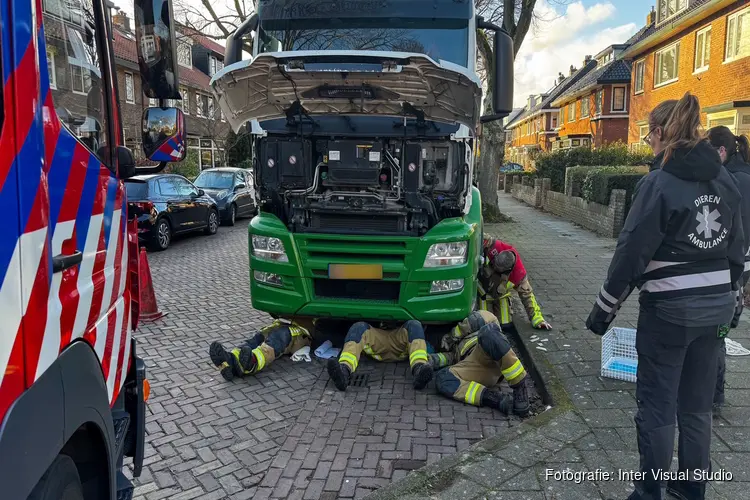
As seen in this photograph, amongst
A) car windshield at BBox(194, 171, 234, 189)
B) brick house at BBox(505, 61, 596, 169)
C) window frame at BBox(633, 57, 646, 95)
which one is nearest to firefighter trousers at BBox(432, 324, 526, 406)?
car windshield at BBox(194, 171, 234, 189)

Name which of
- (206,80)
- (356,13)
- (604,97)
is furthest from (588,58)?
(356,13)

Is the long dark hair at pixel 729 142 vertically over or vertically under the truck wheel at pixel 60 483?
over

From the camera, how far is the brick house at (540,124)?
1955 inches

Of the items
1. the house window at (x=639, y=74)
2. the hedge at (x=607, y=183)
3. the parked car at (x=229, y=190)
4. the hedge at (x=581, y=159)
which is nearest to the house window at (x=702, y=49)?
the hedge at (x=581, y=159)

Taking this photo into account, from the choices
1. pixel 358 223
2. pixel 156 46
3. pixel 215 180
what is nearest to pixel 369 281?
pixel 358 223

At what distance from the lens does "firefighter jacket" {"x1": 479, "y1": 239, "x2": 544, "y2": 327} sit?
609 centimetres

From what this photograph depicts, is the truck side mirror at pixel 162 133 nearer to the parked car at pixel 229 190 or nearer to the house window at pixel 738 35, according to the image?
the parked car at pixel 229 190

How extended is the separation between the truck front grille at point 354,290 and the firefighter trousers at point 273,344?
468 millimetres

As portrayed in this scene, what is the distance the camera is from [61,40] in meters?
2.02

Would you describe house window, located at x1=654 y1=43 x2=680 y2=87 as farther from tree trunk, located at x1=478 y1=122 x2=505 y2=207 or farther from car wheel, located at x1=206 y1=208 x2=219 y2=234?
car wheel, located at x1=206 y1=208 x2=219 y2=234

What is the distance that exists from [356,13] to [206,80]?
3491 cm

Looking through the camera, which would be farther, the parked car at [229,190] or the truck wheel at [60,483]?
the parked car at [229,190]

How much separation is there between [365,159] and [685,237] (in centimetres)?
315

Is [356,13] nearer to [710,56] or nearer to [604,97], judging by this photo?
[710,56]
